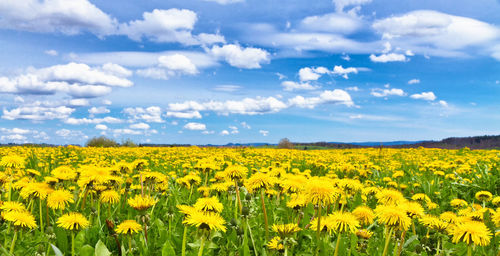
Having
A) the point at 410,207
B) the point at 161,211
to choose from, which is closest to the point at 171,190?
the point at 161,211

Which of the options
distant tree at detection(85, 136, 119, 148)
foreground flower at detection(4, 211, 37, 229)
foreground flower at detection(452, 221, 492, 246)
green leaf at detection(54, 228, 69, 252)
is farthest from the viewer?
distant tree at detection(85, 136, 119, 148)

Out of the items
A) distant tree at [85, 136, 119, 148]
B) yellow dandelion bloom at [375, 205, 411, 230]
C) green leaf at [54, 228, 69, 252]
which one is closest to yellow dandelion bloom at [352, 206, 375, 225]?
yellow dandelion bloom at [375, 205, 411, 230]

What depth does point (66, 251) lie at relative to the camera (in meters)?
2.93

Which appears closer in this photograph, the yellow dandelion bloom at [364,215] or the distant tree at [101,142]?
the yellow dandelion bloom at [364,215]

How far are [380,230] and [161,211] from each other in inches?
115

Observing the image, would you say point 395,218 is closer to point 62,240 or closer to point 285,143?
point 62,240

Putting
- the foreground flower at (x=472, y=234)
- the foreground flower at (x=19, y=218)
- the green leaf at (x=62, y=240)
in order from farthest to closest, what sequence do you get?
the green leaf at (x=62, y=240) < the foreground flower at (x=19, y=218) < the foreground flower at (x=472, y=234)

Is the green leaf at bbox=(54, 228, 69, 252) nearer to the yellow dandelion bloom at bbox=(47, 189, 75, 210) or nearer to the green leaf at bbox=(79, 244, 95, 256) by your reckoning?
the yellow dandelion bloom at bbox=(47, 189, 75, 210)

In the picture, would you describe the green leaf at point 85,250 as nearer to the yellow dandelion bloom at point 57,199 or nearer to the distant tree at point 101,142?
the yellow dandelion bloom at point 57,199

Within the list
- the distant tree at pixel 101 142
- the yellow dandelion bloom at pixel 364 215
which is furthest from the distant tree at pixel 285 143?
the yellow dandelion bloom at pixel 364 215

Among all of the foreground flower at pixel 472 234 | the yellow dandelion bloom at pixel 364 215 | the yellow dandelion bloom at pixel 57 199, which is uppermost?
the yellow dandelion bloom at pixel 57 199

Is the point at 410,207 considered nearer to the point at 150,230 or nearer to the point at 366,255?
the point at 366,255

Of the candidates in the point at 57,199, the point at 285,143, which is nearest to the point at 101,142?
the point at 285,143

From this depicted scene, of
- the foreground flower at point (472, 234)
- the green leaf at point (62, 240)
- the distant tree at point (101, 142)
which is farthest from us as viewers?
the distant tree at point (101, 142)
